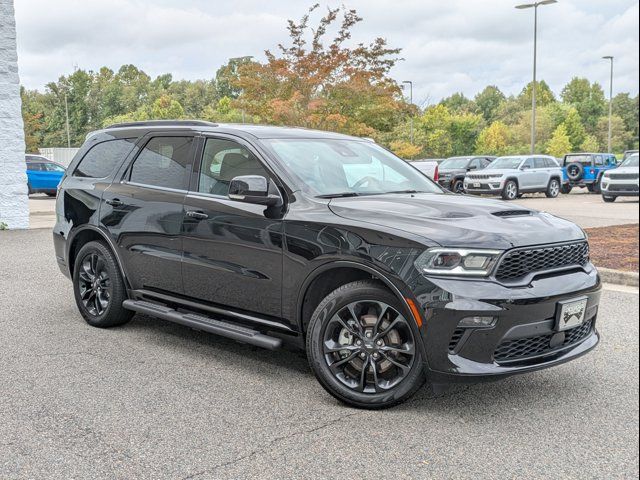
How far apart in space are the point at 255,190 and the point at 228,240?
513 mm

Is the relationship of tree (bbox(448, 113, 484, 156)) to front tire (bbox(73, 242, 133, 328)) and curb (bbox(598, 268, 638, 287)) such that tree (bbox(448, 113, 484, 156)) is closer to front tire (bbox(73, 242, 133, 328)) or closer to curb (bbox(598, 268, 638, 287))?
curb (bbox(598, 268, 638, 287))

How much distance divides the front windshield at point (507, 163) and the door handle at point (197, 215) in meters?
22.2

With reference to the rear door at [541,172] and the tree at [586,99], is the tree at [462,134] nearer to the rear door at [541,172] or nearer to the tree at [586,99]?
the tree at [586,99]

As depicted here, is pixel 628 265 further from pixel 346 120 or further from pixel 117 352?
pixel 346 120

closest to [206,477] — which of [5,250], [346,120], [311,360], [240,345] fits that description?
[311,360]

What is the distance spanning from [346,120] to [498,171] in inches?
240

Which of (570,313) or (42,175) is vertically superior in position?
(42,175)

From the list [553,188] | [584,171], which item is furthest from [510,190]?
[584,171]

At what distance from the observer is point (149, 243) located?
17.5 feet

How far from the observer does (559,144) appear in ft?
226

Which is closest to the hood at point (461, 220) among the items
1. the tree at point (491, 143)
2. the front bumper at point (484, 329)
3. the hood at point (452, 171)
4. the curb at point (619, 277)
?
the front bumper at point (484, 329)

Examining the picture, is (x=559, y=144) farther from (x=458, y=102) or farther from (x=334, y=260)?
(x=334, y=260)

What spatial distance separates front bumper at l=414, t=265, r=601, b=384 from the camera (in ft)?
11.6

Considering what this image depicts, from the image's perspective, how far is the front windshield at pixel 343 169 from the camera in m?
4.59
